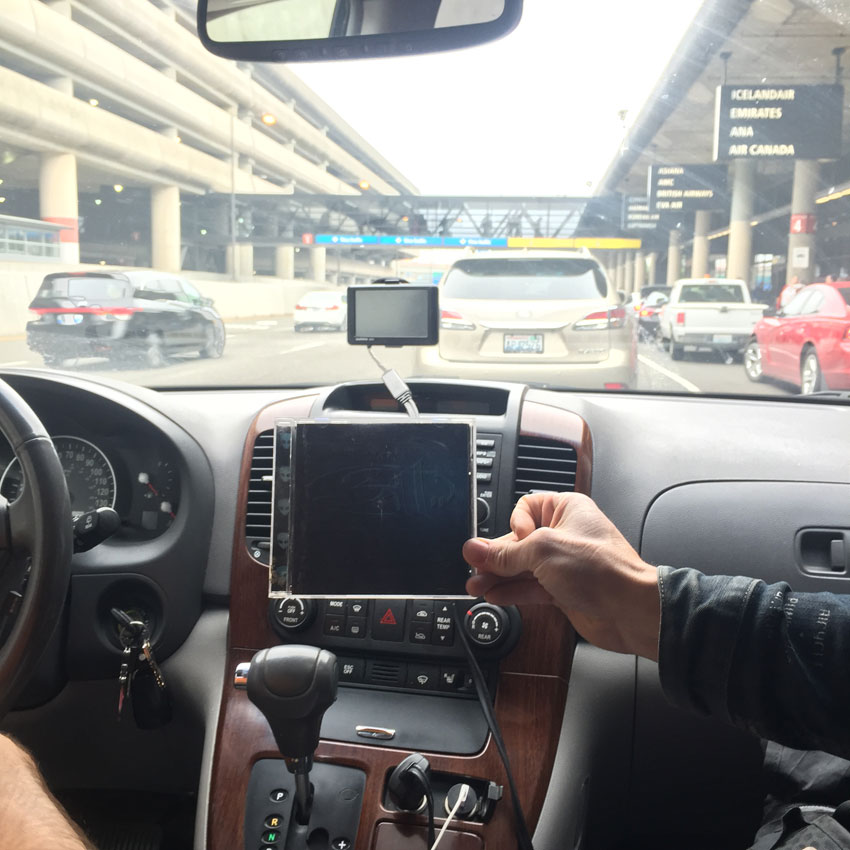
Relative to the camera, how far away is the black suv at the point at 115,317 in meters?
3.20

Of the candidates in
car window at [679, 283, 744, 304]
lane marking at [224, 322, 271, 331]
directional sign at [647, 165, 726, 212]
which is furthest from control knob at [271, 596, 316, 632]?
car window at [679, 283, 744, 304]

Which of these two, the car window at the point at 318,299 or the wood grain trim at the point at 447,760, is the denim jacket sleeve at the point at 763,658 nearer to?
the wood grain trim at the point at 447,760

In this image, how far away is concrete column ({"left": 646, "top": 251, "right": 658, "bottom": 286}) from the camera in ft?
13.3

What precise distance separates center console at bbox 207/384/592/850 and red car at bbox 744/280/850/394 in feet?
4.20

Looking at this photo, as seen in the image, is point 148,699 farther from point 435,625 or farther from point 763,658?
point 763,658

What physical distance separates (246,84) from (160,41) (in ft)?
1.24

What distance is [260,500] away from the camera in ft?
8.57

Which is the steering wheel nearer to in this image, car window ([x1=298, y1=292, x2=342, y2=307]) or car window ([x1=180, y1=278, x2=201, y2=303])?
car window ([x1=298, y1=292, x2=342, y2=307])

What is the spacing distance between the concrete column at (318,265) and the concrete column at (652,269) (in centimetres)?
150

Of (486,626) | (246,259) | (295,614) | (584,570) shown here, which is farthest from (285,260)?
(584,570)

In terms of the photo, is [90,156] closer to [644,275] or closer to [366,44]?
[366,44]

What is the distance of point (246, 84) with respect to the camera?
3488 mm

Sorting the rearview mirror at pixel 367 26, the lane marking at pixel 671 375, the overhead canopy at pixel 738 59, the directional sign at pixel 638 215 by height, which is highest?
the overhead canopy at pixel 738 59

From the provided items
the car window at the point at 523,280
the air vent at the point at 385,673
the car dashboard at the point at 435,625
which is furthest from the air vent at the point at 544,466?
the car window at the point at 523,280
